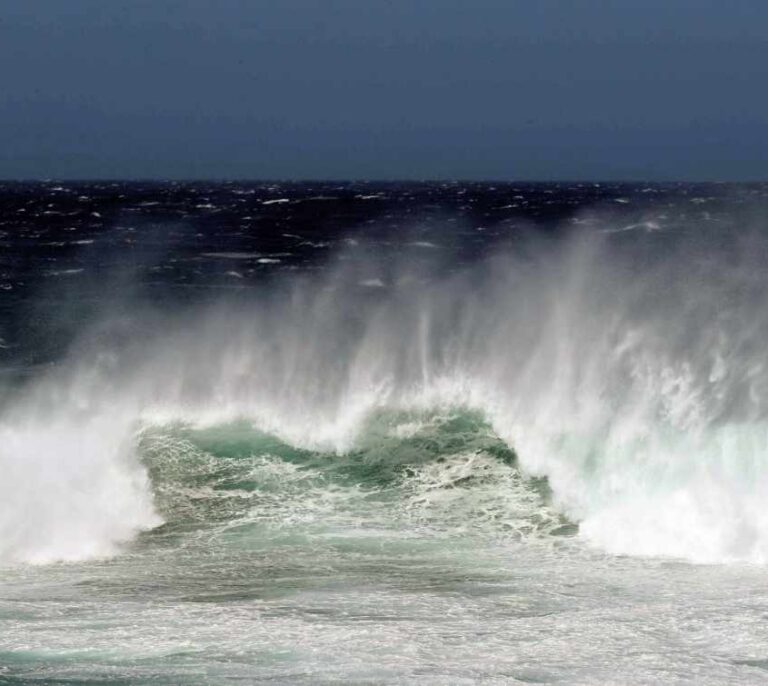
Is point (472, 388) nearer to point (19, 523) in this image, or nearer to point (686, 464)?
point (686, 464)

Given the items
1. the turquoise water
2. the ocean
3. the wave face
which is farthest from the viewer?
the wave face

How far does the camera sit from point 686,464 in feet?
57.3

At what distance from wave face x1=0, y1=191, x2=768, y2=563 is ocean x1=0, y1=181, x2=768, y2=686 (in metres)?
0.05

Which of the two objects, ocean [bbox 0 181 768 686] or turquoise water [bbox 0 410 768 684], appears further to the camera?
ocean [bbox 0 181 768 686]

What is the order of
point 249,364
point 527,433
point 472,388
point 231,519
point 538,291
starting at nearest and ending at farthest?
point 231,519 < point 527,433 < point 472,388 < point 249,364 < point 538,291

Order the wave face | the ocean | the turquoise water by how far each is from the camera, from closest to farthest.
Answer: the turquoise water < the ocean < the wave face

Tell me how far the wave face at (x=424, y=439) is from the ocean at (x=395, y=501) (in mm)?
53

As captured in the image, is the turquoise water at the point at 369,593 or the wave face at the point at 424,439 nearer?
the turquoise water at the point at 369,593

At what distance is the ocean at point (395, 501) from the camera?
38.1 feet

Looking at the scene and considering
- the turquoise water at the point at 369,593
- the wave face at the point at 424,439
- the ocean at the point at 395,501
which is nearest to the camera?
the turquoise water at the point at 369,593

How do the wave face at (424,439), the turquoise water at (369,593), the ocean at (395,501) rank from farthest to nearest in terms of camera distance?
1. the wave face at (424,439)
2. the ocean at (395,501)
3. the turquoise water at (369,593)

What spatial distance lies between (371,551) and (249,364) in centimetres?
1094

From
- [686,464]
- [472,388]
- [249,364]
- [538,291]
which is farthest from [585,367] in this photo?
[538,291]

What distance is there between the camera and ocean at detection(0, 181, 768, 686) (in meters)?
11.6
